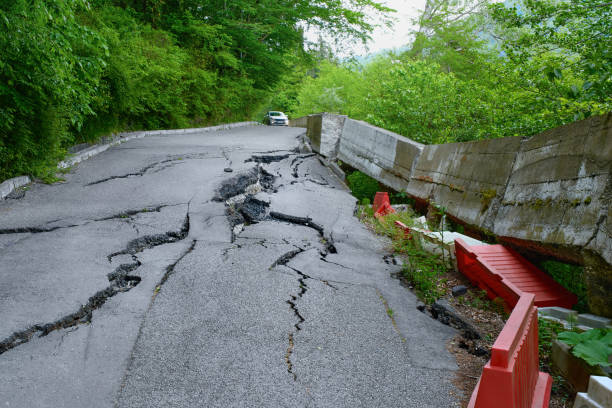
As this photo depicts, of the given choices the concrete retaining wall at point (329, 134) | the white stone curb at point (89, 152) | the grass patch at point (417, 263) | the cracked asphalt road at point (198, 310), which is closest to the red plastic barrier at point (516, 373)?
the cracked asphalt road at point (198, 310)

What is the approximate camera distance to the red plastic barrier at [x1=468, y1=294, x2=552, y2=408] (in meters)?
1.95

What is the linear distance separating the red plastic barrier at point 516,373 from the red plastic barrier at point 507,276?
1.00 m

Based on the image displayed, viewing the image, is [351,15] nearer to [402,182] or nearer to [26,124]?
[402,182]

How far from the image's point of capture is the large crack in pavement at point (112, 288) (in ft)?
8.46

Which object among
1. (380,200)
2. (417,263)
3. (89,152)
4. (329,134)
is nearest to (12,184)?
(89,152)

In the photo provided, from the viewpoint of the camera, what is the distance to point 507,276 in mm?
3975

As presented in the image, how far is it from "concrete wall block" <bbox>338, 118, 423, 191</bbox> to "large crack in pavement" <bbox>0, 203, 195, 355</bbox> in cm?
476

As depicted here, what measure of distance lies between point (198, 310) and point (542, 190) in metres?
3.38

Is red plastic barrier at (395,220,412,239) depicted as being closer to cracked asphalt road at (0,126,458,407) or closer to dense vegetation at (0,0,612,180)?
cracked asphalt road at (0,126,458,407)

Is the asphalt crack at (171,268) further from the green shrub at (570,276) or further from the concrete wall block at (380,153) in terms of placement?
the concrete wall block at (380,153)

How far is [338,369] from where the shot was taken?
102 inches

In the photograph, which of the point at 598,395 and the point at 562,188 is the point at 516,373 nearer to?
the point at 598,395

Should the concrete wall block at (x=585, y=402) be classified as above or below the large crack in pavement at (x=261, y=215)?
above

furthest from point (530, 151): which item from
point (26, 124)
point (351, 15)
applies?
point (351, 15)
